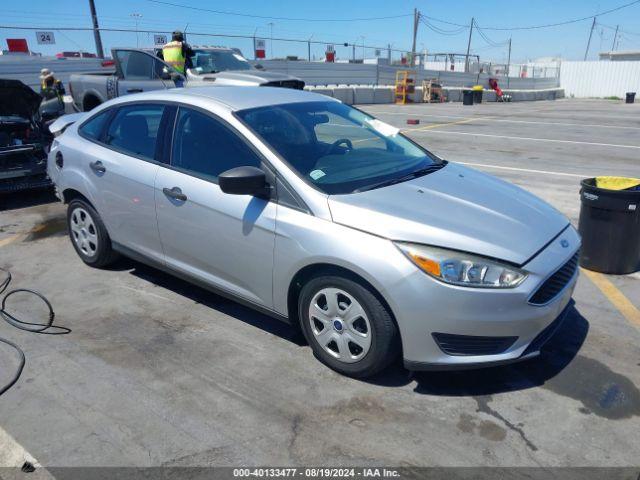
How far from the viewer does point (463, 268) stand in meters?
2.78

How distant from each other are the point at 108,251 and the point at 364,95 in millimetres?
23344

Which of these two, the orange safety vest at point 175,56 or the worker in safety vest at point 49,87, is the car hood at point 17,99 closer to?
the orange safety vest at point 175,56

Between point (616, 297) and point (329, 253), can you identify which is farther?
point (616, 297)

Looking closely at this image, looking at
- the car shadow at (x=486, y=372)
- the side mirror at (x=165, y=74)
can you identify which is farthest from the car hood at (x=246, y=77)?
the car shadow at (x=486, y=372)

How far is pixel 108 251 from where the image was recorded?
4699 mm

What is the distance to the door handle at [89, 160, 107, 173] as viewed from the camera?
435 cm

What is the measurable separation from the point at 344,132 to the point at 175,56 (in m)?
7.96

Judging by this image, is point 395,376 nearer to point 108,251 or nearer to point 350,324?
point 350,324

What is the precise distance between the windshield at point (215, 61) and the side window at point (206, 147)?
8378 mm

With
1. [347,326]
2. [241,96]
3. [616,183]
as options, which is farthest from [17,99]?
[616,183]

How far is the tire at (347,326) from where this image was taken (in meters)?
2.92

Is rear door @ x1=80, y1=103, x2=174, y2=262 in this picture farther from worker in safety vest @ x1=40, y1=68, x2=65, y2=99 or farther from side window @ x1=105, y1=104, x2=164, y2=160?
worker in safety vest @ x1=40, y1=68, x2=65, y2=99

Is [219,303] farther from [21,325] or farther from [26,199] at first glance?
[26,199]

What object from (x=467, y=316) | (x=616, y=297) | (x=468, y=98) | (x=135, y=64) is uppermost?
(x=135, y=64)
